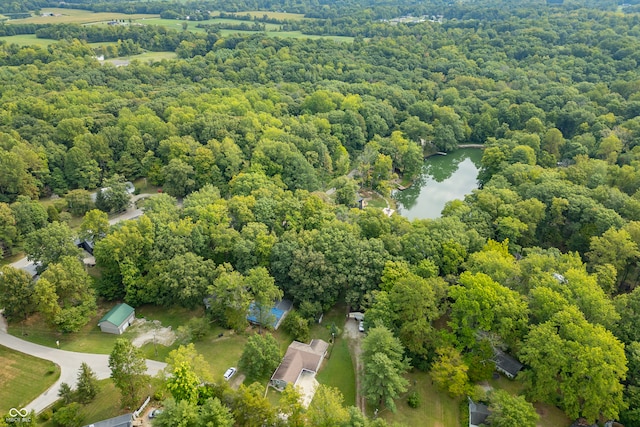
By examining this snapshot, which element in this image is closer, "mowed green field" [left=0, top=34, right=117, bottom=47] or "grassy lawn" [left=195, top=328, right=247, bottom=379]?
"grassy lawn" [left=195, top=328, right=247, bottom=379]

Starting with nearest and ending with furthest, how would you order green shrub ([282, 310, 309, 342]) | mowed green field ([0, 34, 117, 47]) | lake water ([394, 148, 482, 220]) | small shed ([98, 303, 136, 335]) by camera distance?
green shrub ([282, 310, 309, 342]) < small shed ([98, 303, 136, 335]) < lake water ([394, 148, 482, 220]) < mowed green field ([0, 34, 117, 47])

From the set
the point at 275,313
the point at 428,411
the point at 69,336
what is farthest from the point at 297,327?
the point at 69,336

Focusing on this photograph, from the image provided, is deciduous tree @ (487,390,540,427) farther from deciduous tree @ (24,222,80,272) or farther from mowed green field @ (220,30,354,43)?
mowed green field @ (220,30,354,43)

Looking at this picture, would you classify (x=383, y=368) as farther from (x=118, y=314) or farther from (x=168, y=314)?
(x=118, y=314)

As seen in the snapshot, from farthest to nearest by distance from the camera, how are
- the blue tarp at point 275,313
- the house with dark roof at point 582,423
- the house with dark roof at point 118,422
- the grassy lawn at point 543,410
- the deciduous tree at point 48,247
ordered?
the deciduous tree at point 48,247, the blue tarp at point 275,313, the grassy lawn at point 543,410, the house with dark roof at point 582,423, the house with dark roof at point 118,422

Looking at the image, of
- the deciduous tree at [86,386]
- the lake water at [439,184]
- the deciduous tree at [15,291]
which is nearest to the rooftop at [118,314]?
the deciduous tree at [15,291]

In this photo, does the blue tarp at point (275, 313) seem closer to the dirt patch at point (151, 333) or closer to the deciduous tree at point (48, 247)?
the dirt patch at point (151, 333)

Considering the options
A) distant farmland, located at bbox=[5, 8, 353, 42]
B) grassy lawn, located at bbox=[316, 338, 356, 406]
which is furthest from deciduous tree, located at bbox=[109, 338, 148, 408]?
distant farmland, located at bbox=[5, 8, 353, 42]
